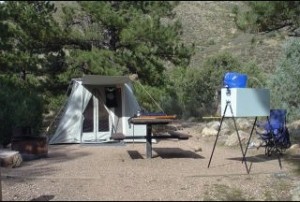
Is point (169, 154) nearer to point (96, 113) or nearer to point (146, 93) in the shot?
point (96, 113)

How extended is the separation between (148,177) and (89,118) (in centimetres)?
618

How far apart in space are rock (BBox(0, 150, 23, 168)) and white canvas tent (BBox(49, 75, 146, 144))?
414 cm

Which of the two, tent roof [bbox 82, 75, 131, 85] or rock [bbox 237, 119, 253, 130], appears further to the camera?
rock [bbox 237, 119, 253, 130]

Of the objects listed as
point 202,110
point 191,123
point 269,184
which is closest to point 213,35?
point 202,110

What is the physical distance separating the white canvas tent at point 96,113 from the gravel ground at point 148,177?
2014 millimetres

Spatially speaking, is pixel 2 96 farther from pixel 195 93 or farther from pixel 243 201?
pixel 195 93

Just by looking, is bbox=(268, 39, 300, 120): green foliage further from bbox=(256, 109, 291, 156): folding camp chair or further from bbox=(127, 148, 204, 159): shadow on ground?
bbox=(127, 148, 204, 159): shadow on ground

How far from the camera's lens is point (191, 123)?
19109 mm

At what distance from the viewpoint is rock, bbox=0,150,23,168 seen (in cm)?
1002

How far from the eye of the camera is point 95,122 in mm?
14891

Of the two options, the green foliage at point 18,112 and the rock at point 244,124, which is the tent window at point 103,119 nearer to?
the green foliage at point 18,112

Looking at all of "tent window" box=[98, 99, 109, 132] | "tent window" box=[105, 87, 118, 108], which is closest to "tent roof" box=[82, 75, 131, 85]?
"tent window" box=[105, 87, 118, 108]

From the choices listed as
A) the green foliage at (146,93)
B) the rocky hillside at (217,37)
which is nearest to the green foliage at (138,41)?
the green foliage at (146,93)

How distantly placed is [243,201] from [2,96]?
8.79m
